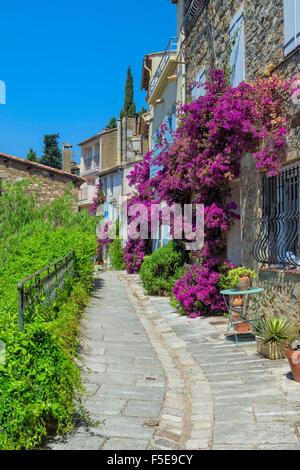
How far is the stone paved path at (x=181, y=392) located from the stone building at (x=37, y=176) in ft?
48.0

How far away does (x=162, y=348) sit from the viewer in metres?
8.01

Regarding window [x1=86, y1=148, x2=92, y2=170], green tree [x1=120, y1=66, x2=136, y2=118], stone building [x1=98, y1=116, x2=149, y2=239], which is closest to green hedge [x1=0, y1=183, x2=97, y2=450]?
stone building [x1=98, y1=116, x2=149, y2=239]

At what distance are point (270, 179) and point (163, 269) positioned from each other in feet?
21.1

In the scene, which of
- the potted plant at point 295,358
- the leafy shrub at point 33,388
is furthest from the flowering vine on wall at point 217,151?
the leafy shrub at point 33,388

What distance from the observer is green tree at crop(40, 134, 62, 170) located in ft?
213

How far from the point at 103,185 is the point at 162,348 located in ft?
95.1

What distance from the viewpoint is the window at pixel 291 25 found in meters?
6.73

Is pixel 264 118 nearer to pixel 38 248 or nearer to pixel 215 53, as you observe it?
pixel 215 53

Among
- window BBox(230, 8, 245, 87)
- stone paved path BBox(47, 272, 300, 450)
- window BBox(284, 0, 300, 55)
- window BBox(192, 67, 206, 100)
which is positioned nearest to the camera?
stone paved path BBox(47, 272, 300, 450)

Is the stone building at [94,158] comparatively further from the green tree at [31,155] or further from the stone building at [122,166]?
the green tree at [31,155]

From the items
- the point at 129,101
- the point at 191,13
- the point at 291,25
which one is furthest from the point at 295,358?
the point at 129,101

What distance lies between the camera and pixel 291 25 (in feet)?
22.7

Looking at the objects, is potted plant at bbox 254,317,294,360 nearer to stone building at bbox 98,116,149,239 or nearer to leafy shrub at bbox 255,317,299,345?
leafy shrub at bbox 255,317,299,345

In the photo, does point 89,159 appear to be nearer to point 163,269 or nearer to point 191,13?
point 191,13
